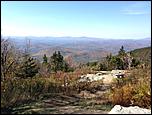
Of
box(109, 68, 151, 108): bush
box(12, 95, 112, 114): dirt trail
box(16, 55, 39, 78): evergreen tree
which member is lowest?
box(12, 95, 112, 114): dirt trail

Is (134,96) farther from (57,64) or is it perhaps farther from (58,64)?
(57,64)

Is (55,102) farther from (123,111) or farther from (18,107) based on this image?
(123,111)

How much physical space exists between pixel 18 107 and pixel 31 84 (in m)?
1.80

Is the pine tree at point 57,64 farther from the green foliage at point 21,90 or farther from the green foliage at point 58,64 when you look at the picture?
the green foliage at point 21,90

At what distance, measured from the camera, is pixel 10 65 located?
9258mm

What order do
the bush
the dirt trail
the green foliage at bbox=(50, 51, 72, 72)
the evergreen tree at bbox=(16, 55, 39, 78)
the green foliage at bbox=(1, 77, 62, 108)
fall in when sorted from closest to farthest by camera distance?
the dirt trail
the green foliage at bbox=(1, 77, 62, 108)
the bush
the evergreen tree at bbox=(16, 55, 39, 78)
the green foliage at bbox=(50, 51, 72, 72)

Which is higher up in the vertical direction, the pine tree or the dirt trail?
the pine tree

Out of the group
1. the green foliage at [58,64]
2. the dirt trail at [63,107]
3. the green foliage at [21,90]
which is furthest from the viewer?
the green foliage at [58,64]

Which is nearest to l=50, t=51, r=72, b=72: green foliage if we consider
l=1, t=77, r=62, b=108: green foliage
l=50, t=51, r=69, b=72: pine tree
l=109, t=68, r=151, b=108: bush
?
l=50, t=51, r=69, b=72: pine tree

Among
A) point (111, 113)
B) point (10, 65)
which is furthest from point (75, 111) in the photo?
point (10, 65)

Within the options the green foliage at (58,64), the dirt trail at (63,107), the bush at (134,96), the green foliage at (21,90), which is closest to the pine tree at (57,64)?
the green foliage at (58,64)

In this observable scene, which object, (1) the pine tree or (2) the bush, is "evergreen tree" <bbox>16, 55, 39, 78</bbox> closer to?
(2) the bush

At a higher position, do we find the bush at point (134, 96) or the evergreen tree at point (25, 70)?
the evergreen tree at point (25, 70)

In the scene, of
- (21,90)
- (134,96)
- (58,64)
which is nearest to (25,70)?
(21,90)
